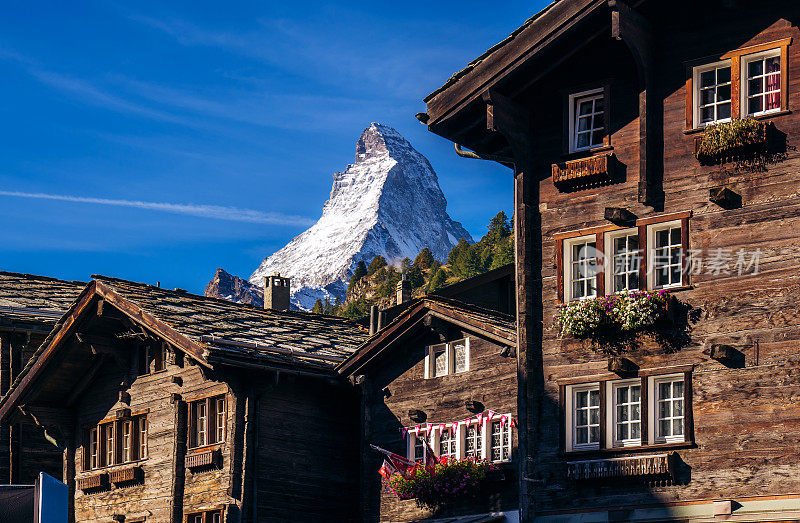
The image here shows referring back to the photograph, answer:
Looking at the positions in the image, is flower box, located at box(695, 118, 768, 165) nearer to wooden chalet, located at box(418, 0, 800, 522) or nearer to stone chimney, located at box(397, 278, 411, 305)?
wooden chalet, located at box(418, 0, 800, 522)

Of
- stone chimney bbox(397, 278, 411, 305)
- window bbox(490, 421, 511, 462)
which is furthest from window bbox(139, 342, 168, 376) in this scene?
stone chimney bbox(397, 278, 411, 305)

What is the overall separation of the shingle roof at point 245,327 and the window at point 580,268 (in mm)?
8672

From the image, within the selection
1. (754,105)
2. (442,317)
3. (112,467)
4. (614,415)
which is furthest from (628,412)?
(112,467)

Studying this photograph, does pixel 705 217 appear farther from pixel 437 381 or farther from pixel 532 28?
pixel 437 381

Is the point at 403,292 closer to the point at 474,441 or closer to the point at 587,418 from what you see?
the point at 474,441

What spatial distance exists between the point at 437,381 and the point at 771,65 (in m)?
11.3

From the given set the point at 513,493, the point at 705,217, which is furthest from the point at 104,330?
the point at 705,217

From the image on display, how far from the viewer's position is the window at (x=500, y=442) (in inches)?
1114

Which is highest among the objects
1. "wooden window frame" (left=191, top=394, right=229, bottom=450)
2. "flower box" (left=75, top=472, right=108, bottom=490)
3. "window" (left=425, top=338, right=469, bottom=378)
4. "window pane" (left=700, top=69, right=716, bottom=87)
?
"window pane" (left=700, top=69, right=716, bottom=87)

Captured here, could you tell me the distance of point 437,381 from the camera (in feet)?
99.7

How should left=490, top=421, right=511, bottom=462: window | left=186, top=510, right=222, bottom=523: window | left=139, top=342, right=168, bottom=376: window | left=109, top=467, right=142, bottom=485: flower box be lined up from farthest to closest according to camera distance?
1. left=139, top=342, right=168, bottom=376: window
2. left=109, top=467, right=142, bottom=485: flower box
3. left=186, top=510, right=222, bottom=523: window
4. left=490, top=421, right=511, bottom=462: window

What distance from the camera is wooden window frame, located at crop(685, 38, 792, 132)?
76.8 feet

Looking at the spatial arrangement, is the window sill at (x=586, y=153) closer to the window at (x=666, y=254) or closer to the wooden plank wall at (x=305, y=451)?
the window at (x=666, y=254)

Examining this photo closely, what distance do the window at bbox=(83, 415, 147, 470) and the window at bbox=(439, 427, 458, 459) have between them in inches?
369
